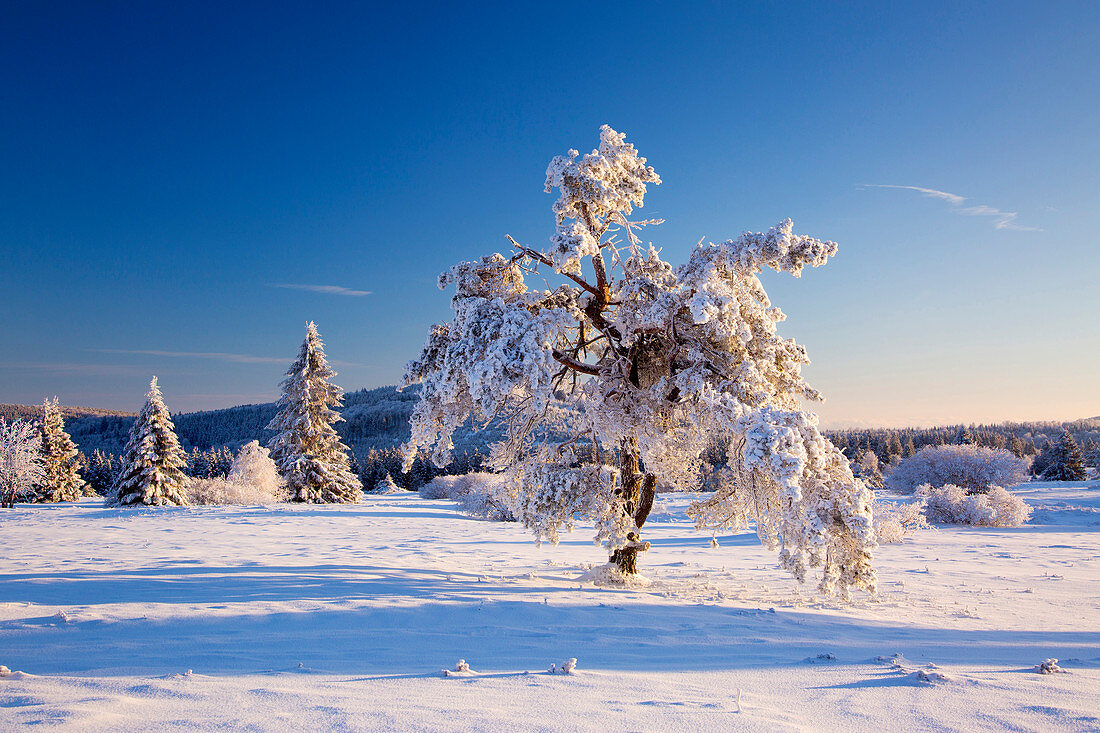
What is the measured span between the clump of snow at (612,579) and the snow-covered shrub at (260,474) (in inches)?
1128

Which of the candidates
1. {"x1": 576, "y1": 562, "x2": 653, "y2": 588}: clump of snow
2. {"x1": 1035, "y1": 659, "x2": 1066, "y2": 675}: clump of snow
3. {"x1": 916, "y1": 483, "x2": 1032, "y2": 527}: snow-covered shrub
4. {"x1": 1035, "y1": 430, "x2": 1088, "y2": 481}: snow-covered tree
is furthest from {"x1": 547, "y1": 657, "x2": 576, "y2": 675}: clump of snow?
{"x1": 1035, "y1": 430, "x2": 1088, "y2": 481}: snow-covered tree

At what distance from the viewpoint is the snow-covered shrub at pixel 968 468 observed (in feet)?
119

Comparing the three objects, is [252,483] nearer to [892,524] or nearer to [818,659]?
[892,524]

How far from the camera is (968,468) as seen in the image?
37625 millimetres

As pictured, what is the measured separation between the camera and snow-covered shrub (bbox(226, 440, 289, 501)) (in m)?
32.9

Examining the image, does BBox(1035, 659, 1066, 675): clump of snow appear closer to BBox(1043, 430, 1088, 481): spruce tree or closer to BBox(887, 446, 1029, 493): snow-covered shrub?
BBox(887, 446, 1029, 493): snow-covered shrub

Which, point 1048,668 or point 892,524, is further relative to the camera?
point 892,524

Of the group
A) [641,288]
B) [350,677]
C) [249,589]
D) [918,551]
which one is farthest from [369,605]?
[918,551]

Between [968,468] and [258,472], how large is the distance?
46392 millimetres

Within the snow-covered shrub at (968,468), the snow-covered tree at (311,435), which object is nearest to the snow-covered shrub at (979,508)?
the snow-covered shrub at (968,468)

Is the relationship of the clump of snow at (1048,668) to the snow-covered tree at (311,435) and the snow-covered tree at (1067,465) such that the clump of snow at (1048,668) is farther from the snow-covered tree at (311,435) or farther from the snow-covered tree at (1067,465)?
the snow-covered tree at (1067,465)

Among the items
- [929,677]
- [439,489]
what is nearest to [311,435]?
[439,489]

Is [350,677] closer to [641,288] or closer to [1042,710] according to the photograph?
[1042,710]

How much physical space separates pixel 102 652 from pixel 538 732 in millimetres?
4437
